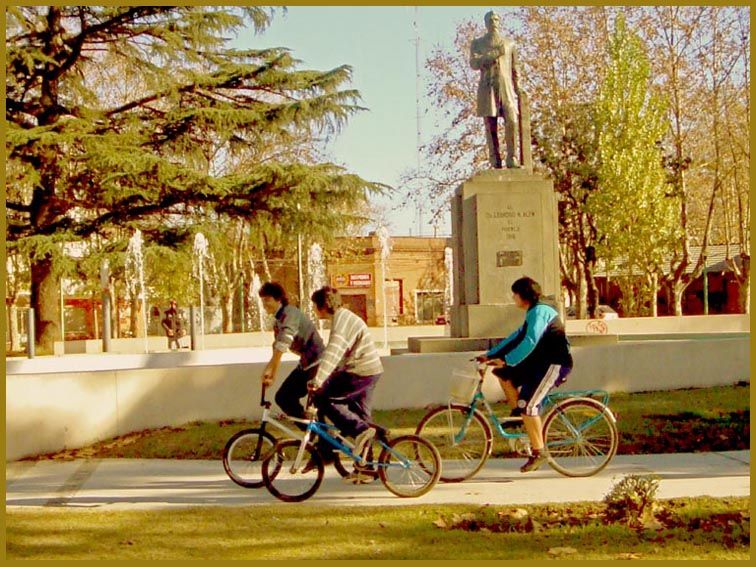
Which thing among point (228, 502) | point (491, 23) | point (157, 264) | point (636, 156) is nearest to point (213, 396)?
point (228, 502)

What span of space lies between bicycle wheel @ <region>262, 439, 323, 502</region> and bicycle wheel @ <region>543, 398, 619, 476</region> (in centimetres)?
209

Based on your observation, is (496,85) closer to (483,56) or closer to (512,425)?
(483,56)

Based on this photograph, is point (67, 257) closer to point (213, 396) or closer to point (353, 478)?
point (213, 396)

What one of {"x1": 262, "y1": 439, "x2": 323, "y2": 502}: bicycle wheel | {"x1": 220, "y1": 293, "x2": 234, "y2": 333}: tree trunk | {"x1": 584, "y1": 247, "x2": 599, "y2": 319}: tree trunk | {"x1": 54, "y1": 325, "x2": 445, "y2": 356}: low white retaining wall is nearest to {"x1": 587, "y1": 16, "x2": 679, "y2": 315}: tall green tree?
{"x1": 584, "y1": 247, "x2": 599, "y2": 319}: tree trunk

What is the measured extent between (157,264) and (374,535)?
75.5ft

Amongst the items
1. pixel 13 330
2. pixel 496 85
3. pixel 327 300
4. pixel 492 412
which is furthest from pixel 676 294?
pixel 327 300

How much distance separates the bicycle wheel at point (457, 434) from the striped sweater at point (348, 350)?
0.77 metres

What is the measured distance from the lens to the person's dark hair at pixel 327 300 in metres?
8.66

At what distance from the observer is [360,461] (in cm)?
853

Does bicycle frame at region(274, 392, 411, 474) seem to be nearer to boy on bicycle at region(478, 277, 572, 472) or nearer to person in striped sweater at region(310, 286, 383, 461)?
person in striped sweater at region(310, 286, 383, 461)

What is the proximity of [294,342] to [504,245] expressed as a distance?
26.7 ft

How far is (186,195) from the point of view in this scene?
30.3m

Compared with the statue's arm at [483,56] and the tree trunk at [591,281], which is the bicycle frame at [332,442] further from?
the tree trunk at [591,281]

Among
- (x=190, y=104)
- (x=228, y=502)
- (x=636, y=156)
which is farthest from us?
(x=636, y=156)
